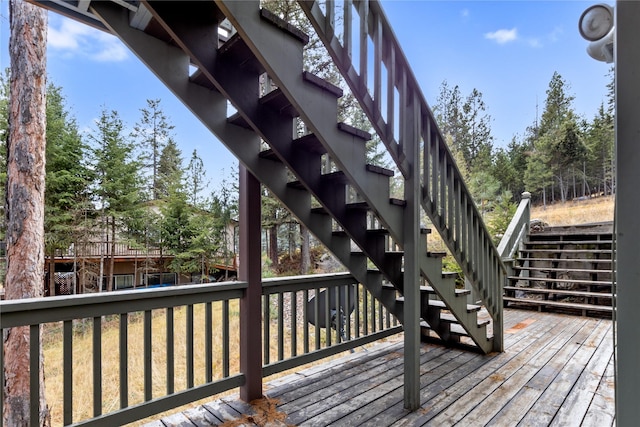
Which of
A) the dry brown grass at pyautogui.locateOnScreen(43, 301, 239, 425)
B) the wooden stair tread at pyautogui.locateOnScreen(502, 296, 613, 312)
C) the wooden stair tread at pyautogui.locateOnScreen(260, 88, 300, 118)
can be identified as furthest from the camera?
the dry brown grass at pyautogui.locateOnScreen(43, 301, 239, 425)

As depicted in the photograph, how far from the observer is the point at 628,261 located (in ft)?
2.58

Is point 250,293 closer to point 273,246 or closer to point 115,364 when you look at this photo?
point 115,364

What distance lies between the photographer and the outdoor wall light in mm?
1488

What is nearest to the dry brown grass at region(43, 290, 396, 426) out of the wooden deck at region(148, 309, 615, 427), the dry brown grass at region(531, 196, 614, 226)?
the wooden deck at region(148, 309, 615, 427)

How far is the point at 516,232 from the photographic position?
5.89 m

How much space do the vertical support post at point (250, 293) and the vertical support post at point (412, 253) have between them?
994 millimetres

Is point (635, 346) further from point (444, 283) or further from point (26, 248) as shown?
point (26, 248)

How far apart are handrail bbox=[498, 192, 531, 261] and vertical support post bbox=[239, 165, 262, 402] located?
4589 mm

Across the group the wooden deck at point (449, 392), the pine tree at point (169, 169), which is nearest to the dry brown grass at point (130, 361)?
the wooden deck at point (449, 392)

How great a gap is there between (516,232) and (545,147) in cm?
1319

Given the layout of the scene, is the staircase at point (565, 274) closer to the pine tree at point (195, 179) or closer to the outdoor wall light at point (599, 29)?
the outdoor wall light at point (599, 29)

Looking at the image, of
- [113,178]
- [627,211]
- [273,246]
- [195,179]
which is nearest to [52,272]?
[113,178]

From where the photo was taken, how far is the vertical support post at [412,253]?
2100 millimetres

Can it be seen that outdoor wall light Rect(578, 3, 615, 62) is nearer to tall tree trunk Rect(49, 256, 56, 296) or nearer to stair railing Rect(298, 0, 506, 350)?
stair railing Rect(298, 0, 506, 350)
